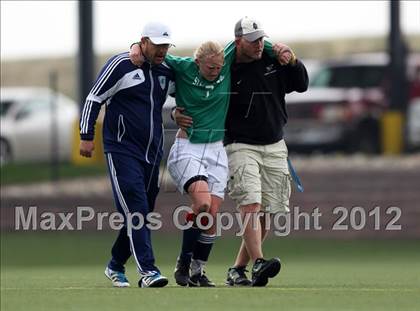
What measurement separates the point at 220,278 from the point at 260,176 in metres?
1.62

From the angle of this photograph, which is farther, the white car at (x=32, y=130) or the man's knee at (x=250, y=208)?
the white car at (x=32, y=130)

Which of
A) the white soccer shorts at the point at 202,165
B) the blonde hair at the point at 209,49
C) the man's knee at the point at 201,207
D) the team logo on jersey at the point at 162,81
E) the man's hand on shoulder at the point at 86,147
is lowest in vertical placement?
the man's knee at the point at 201,207

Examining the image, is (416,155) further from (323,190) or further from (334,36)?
(334,36)

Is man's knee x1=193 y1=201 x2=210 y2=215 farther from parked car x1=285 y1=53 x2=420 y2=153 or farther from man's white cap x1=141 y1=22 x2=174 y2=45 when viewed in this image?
parked car x1=285 y1=53 x2=420 y2=153

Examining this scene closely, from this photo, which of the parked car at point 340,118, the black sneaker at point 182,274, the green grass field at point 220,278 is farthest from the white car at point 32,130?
the black sneaker at point 182,274

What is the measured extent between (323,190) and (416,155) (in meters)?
4.31

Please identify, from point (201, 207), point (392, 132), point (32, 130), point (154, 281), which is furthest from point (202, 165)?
point (32, 130)

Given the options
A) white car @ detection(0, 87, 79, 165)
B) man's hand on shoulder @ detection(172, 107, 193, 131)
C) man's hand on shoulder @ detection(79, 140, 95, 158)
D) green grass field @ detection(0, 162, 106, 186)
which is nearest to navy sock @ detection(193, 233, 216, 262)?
man's hand on shoulder @ detection(172, 107, 193, 131)

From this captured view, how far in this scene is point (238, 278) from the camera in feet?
42.7

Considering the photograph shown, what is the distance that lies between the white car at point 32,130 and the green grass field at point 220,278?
6.56m

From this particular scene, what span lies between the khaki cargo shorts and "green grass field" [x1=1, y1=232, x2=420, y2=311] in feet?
2.21

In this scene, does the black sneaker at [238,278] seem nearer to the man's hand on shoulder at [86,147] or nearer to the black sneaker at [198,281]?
the black sneaker at [198,281]

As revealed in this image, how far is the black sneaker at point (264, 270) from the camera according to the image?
1248 cm

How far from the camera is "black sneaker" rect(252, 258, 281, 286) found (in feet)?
40.9
